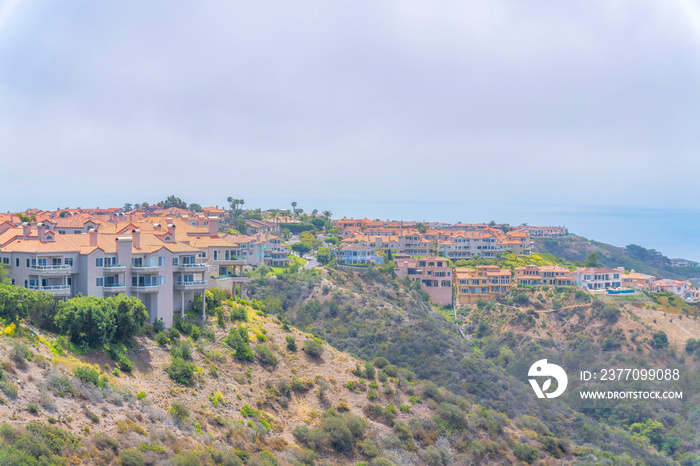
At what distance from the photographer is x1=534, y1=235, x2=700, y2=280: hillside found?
510 feet

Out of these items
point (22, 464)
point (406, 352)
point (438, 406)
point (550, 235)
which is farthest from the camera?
point (550, 235)

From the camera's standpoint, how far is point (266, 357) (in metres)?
38.0

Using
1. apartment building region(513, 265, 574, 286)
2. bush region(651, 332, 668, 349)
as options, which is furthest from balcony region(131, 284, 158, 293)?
apartment building region(513, 265, 574, 286)

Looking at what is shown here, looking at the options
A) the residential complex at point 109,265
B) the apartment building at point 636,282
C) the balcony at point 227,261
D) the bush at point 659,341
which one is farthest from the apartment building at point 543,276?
the residential complex at point 109,265

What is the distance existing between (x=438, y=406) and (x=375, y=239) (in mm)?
66499

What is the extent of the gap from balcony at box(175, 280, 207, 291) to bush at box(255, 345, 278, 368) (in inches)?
207

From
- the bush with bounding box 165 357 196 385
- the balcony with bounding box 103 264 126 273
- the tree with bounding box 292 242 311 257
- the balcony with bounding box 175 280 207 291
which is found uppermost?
the balcony with bounding box 103 264 126 273

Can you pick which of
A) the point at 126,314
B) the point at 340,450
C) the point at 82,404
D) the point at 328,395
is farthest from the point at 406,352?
the point at 82,404

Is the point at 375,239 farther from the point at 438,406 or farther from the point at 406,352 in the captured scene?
the point at 438,406

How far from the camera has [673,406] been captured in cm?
6328

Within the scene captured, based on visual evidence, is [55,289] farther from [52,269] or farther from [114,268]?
[114,268]

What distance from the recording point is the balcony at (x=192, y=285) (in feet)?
121

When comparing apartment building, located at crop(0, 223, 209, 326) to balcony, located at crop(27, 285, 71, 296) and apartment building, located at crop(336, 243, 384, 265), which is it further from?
apartment building, located at crop(336, 243, 384, 265)

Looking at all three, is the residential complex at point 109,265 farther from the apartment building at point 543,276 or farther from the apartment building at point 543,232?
the apartment building at point 543,232
